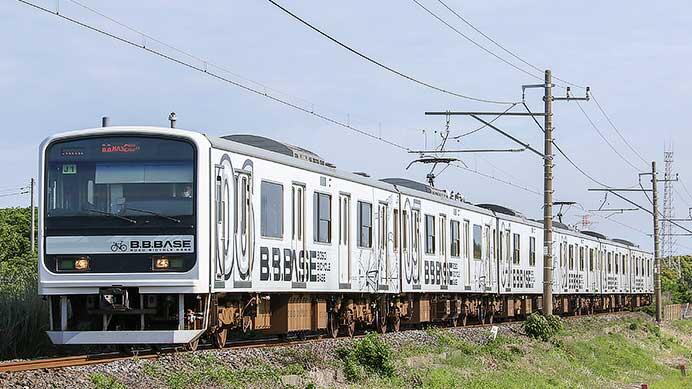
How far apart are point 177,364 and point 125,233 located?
218 cm

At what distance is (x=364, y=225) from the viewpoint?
21703 millimetres

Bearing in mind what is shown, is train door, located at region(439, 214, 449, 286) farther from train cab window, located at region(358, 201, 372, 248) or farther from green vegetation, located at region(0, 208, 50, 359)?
green vegetation, located at region(0, 208, 50, 359)

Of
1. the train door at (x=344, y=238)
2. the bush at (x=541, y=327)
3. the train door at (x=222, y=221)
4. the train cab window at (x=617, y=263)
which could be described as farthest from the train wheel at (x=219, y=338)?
the train cab window at (x=617, y=263)

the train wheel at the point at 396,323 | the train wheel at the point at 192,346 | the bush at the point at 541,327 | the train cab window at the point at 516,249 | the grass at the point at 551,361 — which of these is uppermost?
the train cab window at the point at 516,249

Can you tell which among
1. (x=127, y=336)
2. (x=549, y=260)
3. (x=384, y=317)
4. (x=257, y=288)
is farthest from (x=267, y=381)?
(x=549, y=260)

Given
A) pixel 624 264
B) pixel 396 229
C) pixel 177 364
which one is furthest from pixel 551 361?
pixel 624 264

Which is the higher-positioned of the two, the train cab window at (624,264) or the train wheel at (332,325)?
the train cab window at (624,264)

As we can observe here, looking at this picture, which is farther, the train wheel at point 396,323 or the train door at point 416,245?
the train door at point 416,245

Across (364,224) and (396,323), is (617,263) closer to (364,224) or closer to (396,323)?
(396,323)

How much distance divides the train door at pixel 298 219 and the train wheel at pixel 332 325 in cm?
267

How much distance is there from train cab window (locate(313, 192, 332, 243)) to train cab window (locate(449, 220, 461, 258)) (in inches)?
328

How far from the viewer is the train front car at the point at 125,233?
15.0 metres

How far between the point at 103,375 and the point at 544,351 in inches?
622

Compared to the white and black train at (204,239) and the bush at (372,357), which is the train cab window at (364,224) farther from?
the bush at (372,357)
